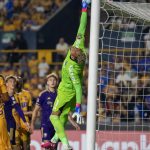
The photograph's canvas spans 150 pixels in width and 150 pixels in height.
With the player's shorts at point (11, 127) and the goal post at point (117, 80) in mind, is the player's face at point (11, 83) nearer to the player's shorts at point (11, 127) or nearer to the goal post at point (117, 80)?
the player's shorts at point (11, 127)

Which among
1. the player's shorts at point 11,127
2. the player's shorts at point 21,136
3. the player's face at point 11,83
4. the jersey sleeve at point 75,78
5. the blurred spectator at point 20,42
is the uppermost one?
the blurred spectator at point 20,42

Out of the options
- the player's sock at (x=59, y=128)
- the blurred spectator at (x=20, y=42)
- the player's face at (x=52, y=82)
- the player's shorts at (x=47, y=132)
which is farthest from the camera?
the blurred spectator at (x=20, y=42)

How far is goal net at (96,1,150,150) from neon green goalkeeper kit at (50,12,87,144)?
38 centimetres

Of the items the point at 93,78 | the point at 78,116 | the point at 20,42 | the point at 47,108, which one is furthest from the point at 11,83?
the point at 20,42

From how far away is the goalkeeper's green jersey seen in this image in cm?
1123

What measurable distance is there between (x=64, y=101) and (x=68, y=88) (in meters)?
0.21

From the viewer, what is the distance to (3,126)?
1066 centimetres

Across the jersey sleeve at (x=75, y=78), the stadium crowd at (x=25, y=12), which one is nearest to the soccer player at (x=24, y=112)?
the jersey sleeve at (x=75, y=78)

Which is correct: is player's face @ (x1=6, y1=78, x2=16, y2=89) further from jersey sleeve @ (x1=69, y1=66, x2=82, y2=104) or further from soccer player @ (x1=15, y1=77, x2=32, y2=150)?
jersey sleeve @ (x1=69, y1=66, x2=82, y2=104)

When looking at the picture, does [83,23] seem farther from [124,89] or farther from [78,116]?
[124,89]

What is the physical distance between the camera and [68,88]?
11.5m

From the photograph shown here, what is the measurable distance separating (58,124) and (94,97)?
130cm

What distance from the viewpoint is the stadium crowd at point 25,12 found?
78.8 ft

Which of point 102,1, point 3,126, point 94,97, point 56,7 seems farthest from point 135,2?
point 56,7
